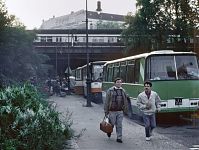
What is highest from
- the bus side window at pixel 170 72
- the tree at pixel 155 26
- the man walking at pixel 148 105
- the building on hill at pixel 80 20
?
the building on hill at pixel 80 20

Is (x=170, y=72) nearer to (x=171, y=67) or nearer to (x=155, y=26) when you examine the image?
(x=171, y=67)

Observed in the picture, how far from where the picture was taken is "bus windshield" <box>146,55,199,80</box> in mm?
18594

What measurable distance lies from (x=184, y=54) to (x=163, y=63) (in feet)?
3.23

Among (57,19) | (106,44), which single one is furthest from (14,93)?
(57,19)

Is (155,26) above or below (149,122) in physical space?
above

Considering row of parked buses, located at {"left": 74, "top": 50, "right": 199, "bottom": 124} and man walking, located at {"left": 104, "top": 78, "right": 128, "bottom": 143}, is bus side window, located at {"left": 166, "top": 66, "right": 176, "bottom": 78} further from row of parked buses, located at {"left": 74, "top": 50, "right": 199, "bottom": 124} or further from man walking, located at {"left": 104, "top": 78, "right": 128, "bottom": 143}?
man walking, located at {"left": 104, "top": 78, "right": 128, "bottom": 143}

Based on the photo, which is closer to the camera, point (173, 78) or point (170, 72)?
point (173, 78)

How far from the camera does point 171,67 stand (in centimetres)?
1877

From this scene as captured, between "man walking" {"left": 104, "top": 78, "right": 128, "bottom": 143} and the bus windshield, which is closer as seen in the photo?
"man walking" {"left": 104, "top": 78, "right": 128, "bottom": 143}

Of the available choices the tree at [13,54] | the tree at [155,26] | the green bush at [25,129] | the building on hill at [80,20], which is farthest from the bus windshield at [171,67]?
the building on hill at [80,20]

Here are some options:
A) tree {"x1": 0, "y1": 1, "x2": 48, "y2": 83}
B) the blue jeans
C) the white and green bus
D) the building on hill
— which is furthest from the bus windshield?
Answer: the building on hill

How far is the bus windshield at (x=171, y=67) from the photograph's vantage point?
61.0 feet

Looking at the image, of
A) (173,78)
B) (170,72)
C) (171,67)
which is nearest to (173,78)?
(173,78)

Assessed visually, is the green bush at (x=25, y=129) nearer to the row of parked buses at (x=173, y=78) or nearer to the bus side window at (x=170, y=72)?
the row of parked buses at (x=173, y=78)
